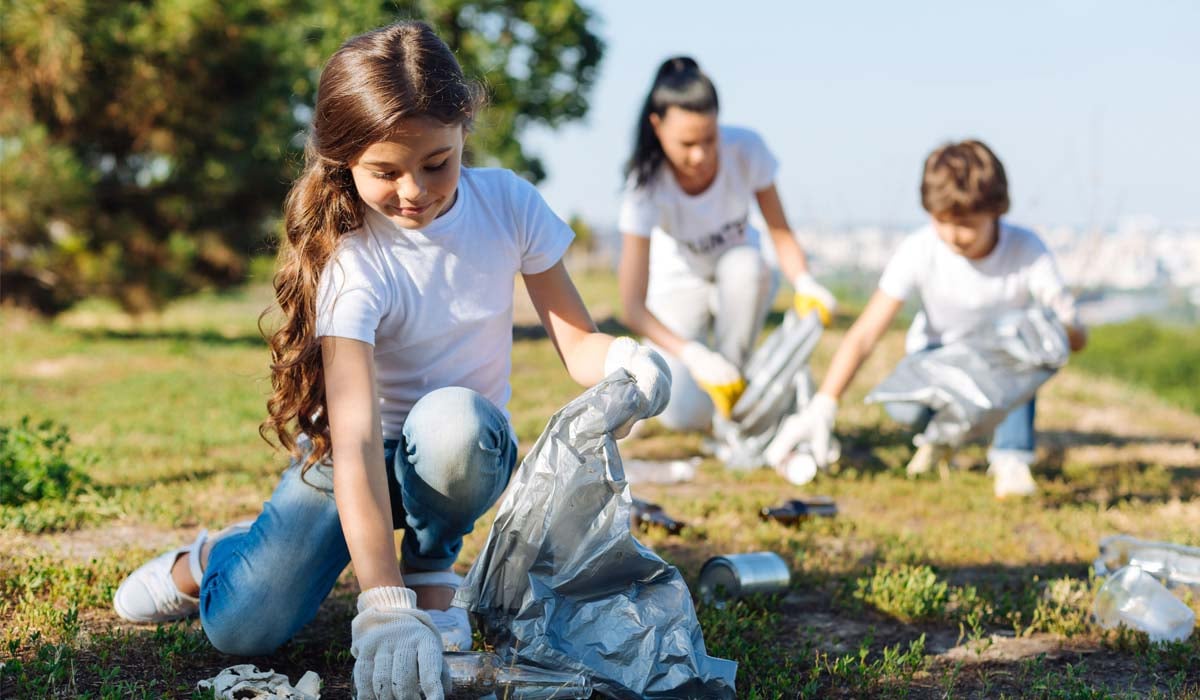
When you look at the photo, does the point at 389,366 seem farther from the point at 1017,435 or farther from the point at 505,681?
the point at 1017,435

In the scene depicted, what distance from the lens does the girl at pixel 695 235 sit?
4.48m

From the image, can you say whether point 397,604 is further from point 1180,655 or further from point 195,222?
point 195,222

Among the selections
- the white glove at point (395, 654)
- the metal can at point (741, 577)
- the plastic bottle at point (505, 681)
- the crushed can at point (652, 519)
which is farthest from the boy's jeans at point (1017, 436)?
the white glove at point (395, 654)

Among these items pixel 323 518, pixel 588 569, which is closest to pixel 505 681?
pixel 588 569

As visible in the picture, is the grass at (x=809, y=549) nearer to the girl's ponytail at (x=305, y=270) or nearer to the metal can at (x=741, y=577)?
the metal can at (x=741, y=577)

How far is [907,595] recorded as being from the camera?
2859 millimetres

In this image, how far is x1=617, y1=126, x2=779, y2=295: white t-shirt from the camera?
473 centimetres

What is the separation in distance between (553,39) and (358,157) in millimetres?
9386

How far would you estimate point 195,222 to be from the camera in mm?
10383

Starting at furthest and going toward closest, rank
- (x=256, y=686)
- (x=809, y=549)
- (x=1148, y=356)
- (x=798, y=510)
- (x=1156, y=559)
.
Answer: (x=1148, y=356) < (x=798, y=510) < (x=809, y=549) < (x=1156, y=559) < (x=256, y=686)

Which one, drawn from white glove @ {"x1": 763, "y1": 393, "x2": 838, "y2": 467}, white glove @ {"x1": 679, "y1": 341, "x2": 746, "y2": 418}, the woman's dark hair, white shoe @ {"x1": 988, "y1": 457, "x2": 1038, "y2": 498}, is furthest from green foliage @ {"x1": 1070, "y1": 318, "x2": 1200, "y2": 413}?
white glove @ {"x1": 679, "y1": 341, "x2": 746, "y2": 418}

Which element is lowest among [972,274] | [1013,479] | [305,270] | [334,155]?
[1013,479]

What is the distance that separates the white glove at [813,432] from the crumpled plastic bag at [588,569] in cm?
206

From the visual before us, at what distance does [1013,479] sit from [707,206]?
5.55 ft
